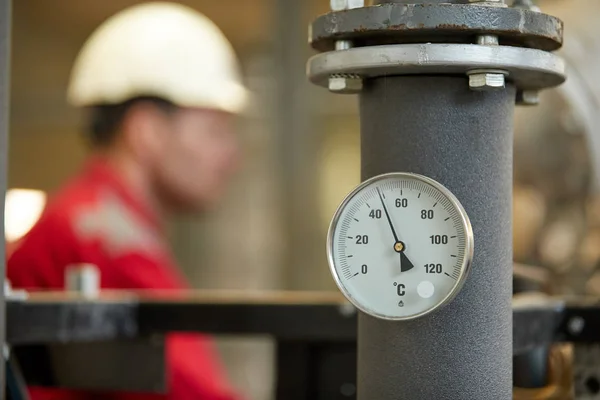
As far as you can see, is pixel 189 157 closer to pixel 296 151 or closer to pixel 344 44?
pixel 344 44

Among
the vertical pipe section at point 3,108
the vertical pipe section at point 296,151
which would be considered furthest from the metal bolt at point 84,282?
the vertical pipe section at point 296,151

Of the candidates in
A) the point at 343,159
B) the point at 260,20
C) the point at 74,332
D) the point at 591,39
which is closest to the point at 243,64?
the point at 260,20

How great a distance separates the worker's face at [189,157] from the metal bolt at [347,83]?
5.98 feet

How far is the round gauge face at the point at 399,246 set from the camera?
0.88 m

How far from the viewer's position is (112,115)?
2795mm

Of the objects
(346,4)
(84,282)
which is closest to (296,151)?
(84,282)

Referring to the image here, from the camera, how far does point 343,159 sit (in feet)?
15.9

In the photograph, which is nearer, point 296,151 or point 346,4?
point 346,4

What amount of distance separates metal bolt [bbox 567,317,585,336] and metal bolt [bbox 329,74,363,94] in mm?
546

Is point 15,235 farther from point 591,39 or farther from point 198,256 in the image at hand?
point 198,256

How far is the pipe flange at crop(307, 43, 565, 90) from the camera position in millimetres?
884

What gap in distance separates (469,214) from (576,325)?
1.60 ft

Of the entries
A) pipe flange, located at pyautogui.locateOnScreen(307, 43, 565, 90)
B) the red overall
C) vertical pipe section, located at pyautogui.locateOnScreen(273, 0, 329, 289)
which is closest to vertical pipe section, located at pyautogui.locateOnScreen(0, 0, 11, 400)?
pipe flange, located at pyautogui.locateOnScreen(307, 43, 565, 90)

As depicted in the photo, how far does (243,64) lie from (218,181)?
7.23 feet
